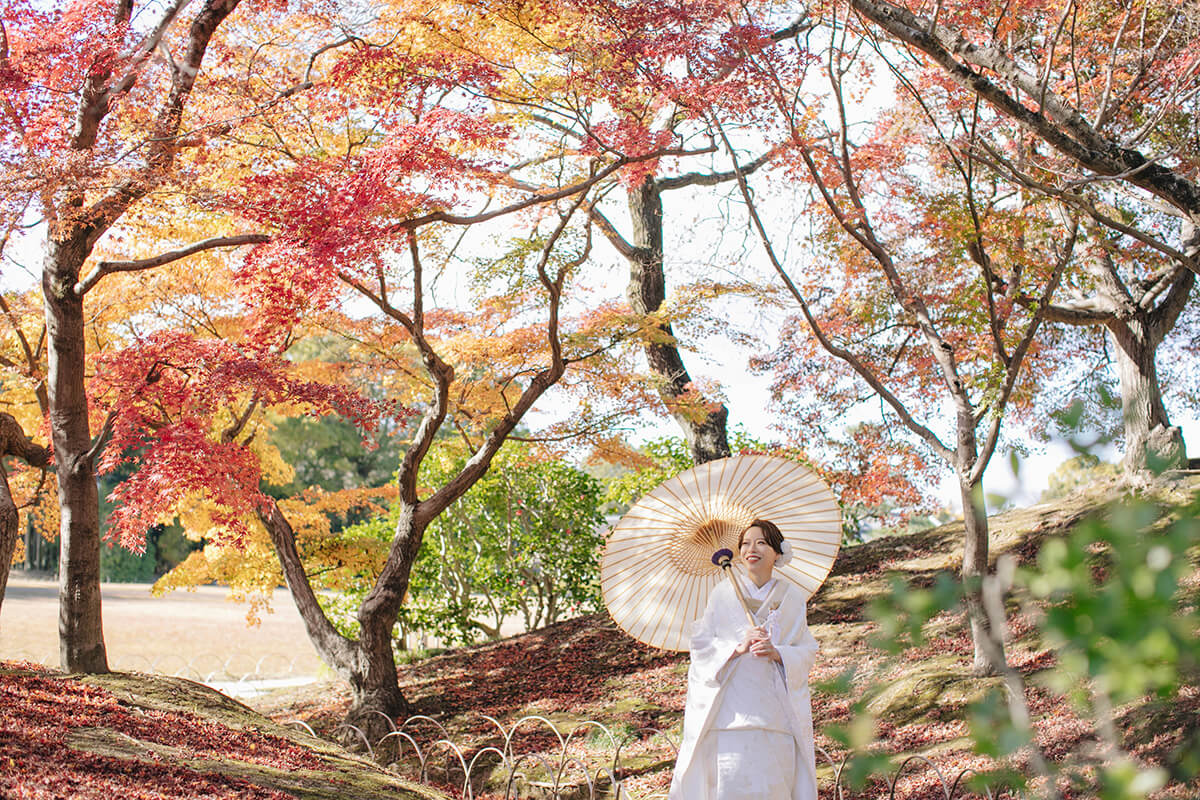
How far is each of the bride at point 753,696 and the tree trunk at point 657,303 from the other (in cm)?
580

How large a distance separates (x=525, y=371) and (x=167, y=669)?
10.3 m

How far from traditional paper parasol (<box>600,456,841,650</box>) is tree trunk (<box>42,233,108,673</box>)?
4087 millimetres

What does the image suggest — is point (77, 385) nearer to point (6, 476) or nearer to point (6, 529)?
point (6, 476)

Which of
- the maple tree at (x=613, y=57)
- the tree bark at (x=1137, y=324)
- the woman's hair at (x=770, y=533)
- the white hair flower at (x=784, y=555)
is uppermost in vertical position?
the maple tree at (x=613, y=57)

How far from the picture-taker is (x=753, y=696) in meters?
3.80

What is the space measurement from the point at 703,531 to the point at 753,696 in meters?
1.01

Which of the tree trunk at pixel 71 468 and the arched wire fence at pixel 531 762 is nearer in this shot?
the arched wire fence at pixel 531 762

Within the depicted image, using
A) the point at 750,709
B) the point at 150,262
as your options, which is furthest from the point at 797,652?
the point at 150,262

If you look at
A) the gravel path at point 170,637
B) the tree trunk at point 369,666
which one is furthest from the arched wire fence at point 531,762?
the gravel path at point 170,637

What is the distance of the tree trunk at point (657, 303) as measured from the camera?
10430 mm

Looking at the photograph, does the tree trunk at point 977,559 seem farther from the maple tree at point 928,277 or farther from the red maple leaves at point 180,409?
the red maple leaves at point 180,409

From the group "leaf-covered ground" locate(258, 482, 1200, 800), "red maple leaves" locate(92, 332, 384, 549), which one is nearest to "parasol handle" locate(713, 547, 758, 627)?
"leaf-covered ground" locate(258, 482, 1200, 800)

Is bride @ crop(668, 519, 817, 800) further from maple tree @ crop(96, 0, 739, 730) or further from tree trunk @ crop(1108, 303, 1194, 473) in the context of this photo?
tree trunk @ crop(1108, 303, 1194, 473)

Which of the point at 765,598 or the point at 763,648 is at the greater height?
the point at 765,598
